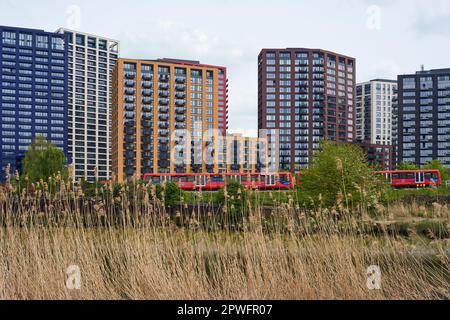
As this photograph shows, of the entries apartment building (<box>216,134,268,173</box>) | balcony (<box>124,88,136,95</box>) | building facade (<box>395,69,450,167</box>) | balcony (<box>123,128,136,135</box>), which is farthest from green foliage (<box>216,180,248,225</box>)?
building facade (<box>395,69,450,167</box>)

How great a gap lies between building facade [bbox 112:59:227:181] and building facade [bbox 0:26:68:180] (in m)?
49.7

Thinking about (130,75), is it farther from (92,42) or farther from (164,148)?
(92,42)

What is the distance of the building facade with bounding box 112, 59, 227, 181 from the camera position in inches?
3807

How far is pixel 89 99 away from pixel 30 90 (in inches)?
1124

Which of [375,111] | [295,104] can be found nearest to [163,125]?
[295,104]

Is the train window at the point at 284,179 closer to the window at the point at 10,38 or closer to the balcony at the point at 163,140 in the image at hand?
the balcony at the point at 163,140

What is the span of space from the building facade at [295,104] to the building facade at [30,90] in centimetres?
6653

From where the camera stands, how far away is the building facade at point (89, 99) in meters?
160

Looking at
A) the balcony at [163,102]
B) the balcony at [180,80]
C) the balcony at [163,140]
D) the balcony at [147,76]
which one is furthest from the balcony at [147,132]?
the balcony at [180,80]

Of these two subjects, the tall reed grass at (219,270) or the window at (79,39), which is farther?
the window at (79,39)

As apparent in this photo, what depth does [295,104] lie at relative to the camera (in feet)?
416

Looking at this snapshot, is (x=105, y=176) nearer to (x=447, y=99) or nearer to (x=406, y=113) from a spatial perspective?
(x=406, y=113)
